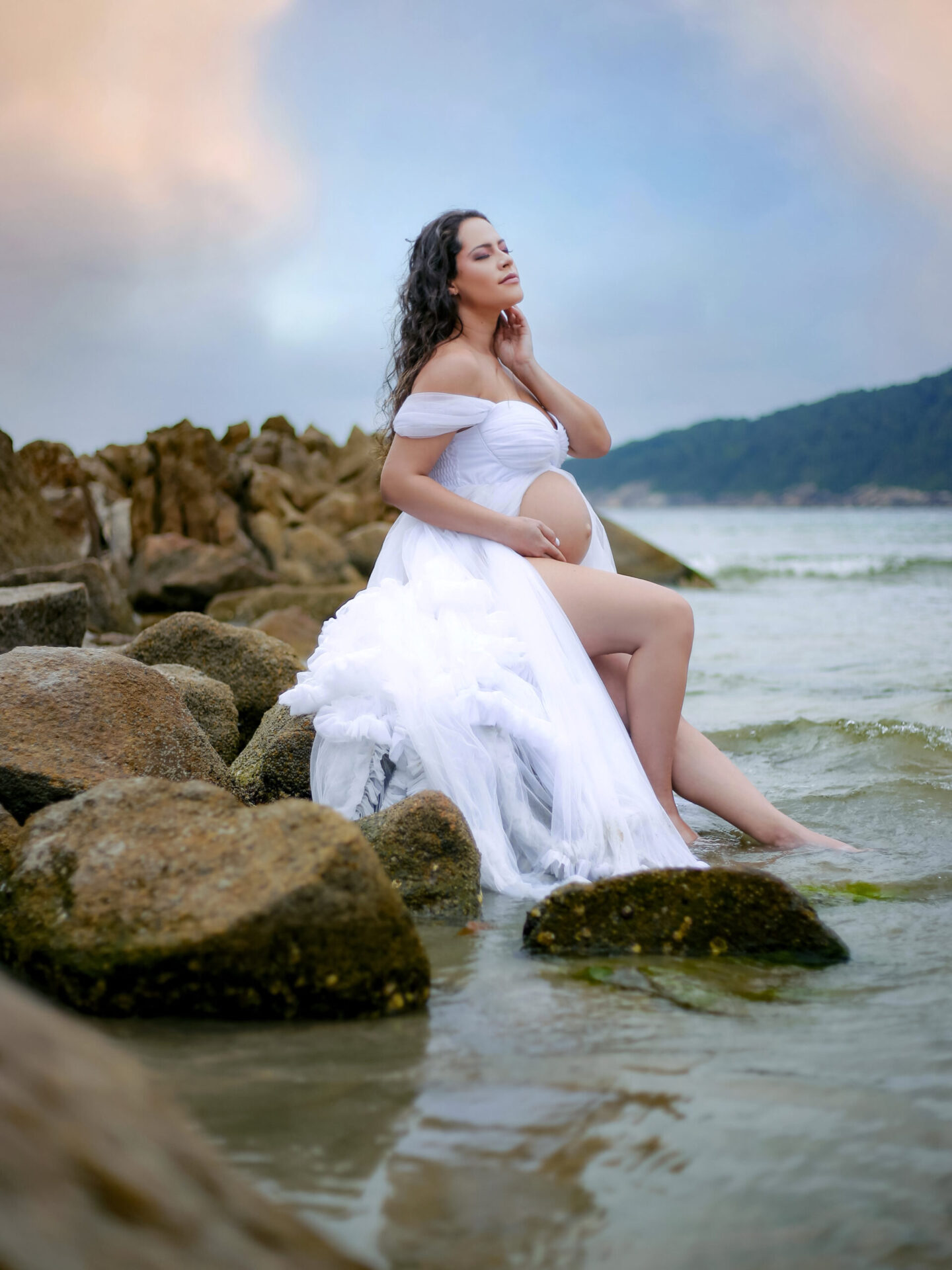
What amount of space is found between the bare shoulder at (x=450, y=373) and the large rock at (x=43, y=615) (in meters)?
2.05

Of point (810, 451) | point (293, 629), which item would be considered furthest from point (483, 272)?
point (810, 451)

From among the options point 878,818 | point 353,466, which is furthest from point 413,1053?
point 353,466

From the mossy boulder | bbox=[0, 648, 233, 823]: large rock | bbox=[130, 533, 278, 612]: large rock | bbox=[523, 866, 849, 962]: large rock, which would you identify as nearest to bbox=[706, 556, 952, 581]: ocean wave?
bbox=[130, 533, 278, 612]: large rock

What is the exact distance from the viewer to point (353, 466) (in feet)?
57.5

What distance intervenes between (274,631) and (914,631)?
6044 mm

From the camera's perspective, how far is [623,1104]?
1.61 m

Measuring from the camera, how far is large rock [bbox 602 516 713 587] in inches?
672

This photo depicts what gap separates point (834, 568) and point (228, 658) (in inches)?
801

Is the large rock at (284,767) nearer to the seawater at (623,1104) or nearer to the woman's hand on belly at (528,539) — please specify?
the woman's hand on belly at (528,539)

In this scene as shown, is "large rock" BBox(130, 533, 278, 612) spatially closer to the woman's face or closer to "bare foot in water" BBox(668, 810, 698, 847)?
the woman's face

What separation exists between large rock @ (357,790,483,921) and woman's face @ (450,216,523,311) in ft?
6.36

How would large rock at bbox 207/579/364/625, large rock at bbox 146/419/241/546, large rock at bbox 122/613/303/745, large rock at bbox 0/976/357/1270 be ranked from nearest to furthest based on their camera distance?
1. large rock at bbox 0/976/357/1270
2. large rock at bbox 122/613/303/745
3. large rock at bbox 207/579/364/625
4. large rock at bbox 146/419/241/546

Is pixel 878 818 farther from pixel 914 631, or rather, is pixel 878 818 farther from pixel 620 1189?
pixel 914 631

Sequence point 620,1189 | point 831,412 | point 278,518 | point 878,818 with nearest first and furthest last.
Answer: point 620,1189
point 878,818
point 278,518
point 831,412
